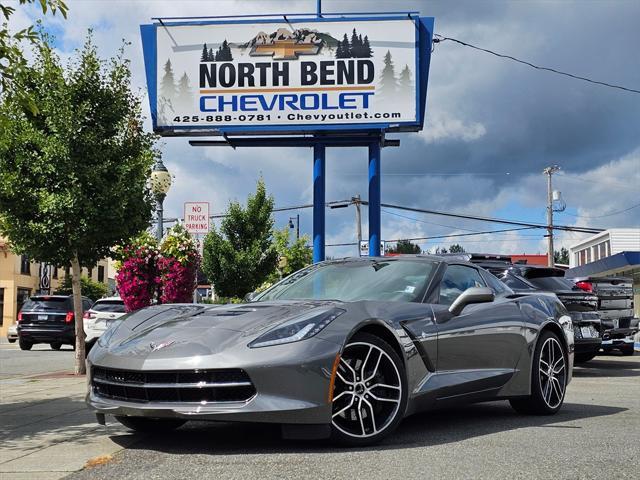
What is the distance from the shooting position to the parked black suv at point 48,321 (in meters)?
21.9

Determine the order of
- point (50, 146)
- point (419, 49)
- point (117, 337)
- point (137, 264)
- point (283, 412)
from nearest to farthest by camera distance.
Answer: point (283, 412) < point (117, 337) < point (50, 146) < point (137, 264) < point (419, 49)

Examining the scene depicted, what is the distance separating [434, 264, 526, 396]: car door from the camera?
18.2 ft

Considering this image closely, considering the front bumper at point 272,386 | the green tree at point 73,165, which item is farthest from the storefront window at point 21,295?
the front bumper at point 272,386

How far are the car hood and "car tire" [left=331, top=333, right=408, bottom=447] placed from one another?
377mm

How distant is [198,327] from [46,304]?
18976mm

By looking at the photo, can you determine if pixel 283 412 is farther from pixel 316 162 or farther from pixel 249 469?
pixel 316 162

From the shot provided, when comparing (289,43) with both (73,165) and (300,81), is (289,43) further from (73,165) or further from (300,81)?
(73,165)

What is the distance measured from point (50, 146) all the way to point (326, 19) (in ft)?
30.1

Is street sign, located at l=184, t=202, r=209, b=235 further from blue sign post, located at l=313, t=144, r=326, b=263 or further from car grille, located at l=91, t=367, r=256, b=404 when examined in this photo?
car grille, located at l=91, t=367, r=256, b=404

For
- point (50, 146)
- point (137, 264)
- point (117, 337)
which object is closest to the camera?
point (117, 337)

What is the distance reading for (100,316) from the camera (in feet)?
54.9

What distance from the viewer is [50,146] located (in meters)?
10.6

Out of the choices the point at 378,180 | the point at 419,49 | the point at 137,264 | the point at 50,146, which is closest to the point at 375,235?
the point at 378,180

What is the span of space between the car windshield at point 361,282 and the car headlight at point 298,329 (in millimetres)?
670
